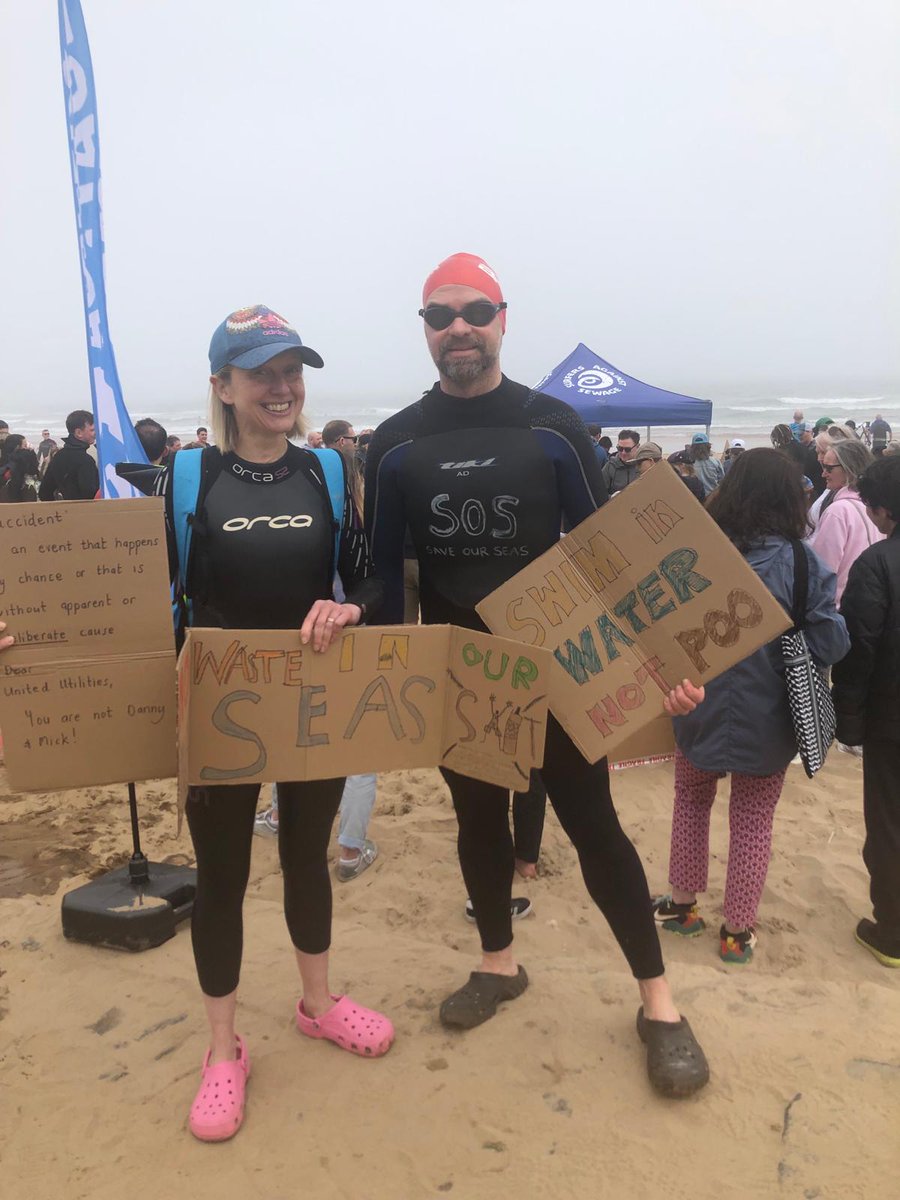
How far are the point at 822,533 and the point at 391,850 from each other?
3.30 metres

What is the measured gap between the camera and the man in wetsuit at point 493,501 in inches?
93.4

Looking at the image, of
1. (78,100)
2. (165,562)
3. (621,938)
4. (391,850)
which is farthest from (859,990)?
(78,100)

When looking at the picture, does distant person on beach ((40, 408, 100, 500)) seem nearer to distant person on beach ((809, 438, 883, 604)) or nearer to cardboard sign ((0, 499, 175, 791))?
cardboard sign ((0, 499, 175, 791))

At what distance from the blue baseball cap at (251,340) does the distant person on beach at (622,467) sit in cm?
597

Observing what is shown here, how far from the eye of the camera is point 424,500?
242 cm

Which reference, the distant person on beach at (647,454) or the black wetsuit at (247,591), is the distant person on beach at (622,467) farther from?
the black wetsuit at (247,591)

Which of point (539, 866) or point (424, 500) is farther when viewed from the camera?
point (539, 866)

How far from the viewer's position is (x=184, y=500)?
2.21m

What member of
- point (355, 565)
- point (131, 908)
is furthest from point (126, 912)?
point (355, 565)

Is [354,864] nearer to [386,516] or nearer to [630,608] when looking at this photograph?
[386,516]

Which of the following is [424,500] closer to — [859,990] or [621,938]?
[621,938]

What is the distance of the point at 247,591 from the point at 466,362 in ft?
3.08

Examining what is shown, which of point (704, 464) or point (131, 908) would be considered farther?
point (704, 464)

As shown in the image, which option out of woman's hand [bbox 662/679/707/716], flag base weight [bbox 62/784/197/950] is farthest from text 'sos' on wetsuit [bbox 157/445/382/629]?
flag base weight [bbox 62/784/197/950]
